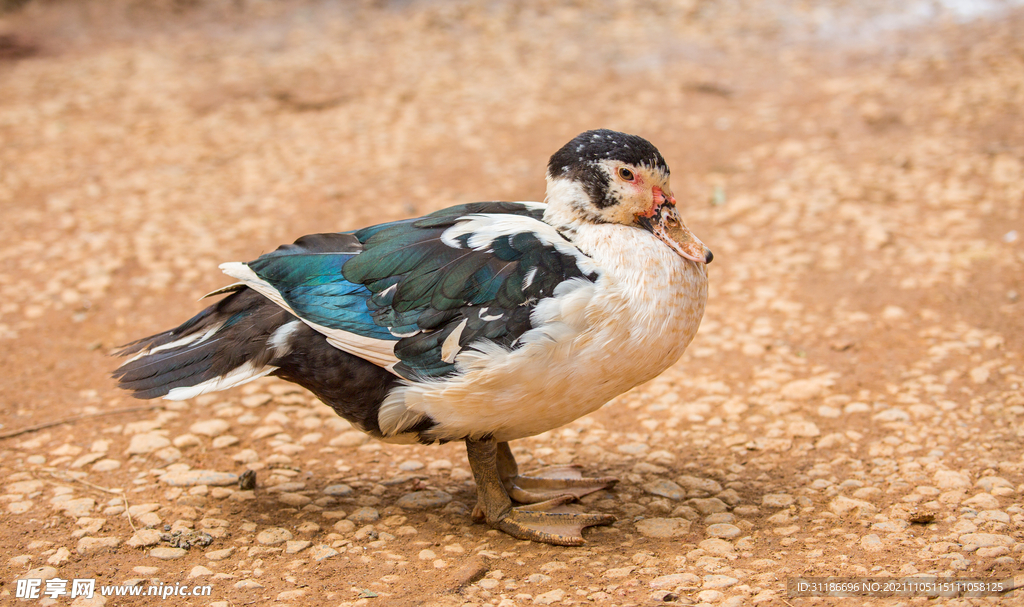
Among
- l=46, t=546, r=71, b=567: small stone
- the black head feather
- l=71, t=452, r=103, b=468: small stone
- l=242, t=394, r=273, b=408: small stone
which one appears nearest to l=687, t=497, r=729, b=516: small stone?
the black head feather

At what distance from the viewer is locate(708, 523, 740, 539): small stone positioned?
10.9 ft

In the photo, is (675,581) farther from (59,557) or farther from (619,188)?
(59,557)

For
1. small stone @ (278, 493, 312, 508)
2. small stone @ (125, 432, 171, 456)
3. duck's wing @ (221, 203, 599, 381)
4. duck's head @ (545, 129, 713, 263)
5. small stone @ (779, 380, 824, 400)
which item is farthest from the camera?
small stone @ (779, 380, 824, 400)

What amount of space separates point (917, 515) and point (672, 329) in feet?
3.90

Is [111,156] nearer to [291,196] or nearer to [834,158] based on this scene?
[291,196]

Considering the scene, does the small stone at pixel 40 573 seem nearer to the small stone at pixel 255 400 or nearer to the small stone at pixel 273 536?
the small stone at pixel 273 536

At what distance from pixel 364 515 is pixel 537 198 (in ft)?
11.5

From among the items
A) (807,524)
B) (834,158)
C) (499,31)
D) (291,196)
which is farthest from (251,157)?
(807,524)

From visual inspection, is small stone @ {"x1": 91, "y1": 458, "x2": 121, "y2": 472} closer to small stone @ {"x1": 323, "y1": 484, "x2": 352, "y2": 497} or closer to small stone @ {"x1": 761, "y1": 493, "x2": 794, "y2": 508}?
small stone @ {"x1": 323, "y1": 484, "x2": 352, "y2": 497}

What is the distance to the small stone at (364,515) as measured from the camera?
3.58 meters

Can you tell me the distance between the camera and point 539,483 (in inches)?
152

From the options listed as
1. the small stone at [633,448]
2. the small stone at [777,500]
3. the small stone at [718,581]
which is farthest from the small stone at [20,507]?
the small stone at [777,500]

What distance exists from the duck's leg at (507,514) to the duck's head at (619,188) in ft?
3.27

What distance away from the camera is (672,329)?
10.6 ft
